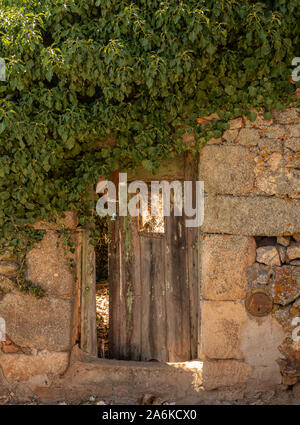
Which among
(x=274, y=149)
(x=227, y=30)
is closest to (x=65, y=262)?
(x=274, y=149)

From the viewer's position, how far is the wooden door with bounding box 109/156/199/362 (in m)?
3.92

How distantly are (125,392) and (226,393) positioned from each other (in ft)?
2.68

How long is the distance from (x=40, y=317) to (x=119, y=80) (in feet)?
6.44

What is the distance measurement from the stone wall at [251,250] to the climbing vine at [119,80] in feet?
0.69

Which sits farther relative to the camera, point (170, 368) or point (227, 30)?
point (170, 368)

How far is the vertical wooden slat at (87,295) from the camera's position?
13.0 feet

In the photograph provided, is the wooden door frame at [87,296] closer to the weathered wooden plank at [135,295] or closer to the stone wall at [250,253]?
the weathered wooden plank at [135,295]

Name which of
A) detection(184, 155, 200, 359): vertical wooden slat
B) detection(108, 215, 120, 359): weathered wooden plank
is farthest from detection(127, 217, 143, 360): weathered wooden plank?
detection(184, 155, 200, 359): vertical wooden slat

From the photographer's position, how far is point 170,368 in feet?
12.3

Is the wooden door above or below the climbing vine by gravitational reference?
below

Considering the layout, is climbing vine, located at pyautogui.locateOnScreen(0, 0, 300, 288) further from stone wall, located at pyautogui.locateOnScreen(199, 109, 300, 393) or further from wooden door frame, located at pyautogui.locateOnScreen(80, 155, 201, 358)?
wooden door frame, located at pyautogui.locateOnScreen(80, 155, 201, 358)

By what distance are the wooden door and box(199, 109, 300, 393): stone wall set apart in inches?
14.1

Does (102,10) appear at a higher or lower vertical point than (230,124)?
higher

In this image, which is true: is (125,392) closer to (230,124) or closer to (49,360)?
(49,360)
